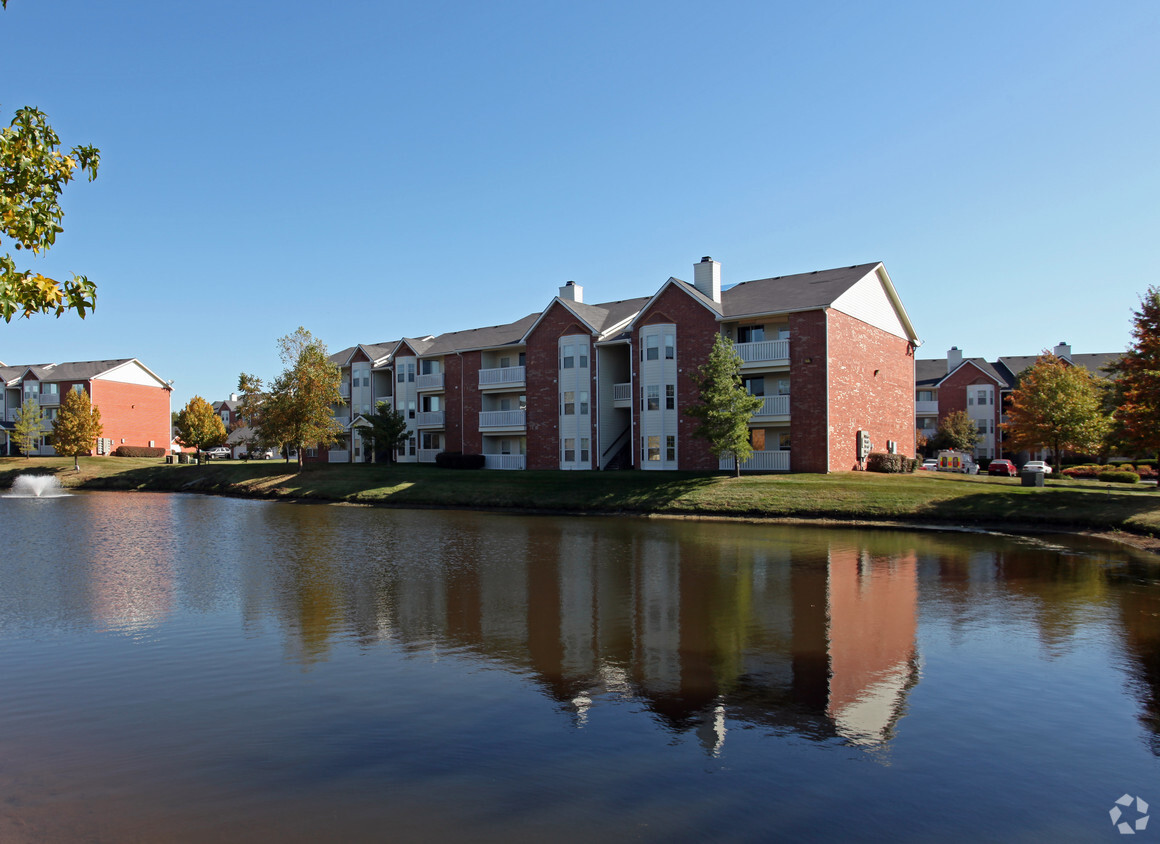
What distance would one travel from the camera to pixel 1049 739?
7.90 m

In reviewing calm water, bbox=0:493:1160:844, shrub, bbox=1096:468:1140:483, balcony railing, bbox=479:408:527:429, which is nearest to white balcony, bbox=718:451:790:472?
balcony railing, bbox=479:408:527:429

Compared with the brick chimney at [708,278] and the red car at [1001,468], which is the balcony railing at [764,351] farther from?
the red car at [1001,468]

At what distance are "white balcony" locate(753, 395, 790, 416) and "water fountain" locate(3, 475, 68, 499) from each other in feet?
149

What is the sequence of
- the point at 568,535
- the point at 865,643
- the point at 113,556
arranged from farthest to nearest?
the point at 568,535
the point at 113,556
the point at 865,643

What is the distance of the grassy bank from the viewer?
93.1ft

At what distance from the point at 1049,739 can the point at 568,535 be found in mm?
19249

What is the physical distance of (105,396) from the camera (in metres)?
80.2

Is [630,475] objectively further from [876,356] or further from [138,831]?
[138,831]

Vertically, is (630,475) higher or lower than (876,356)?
lower

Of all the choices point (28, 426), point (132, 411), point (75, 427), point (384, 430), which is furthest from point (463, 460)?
point (132, 411)

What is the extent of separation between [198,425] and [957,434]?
69.0 m

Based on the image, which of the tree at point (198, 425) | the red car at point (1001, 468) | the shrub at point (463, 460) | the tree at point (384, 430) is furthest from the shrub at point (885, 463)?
the tree at point (198, 425)

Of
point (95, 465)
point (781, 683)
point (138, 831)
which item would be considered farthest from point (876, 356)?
point (95, 465)

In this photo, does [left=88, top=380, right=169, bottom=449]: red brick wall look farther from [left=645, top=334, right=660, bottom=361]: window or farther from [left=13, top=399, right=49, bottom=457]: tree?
[left=645, top=334, right=660, bottom=361]: window
